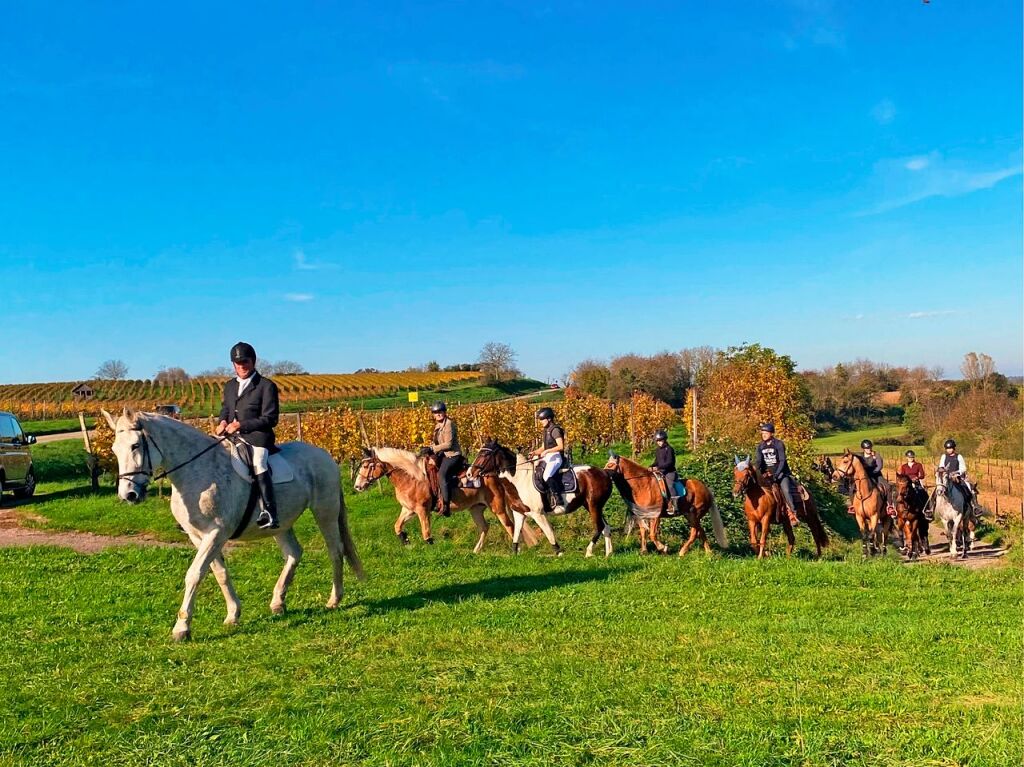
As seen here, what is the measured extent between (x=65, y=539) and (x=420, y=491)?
763 centimetres

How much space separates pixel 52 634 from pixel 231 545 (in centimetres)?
653

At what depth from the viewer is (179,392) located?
65000 millimetres

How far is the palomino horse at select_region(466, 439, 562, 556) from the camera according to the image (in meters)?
13.0

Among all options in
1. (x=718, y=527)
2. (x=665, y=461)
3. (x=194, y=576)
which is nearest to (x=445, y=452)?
(x=665, y=461)

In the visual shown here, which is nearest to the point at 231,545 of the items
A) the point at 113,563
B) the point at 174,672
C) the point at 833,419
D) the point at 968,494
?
the point at 113,563

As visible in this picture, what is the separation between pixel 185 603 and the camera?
6.74 m

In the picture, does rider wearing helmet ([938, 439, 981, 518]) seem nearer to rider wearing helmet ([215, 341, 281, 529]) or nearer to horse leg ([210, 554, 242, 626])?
rider wearing helmet ([215, 341, 281, 529])

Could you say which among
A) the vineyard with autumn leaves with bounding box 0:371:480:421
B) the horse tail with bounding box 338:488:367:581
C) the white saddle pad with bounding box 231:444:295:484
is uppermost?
the vineyard with autumn leaves with bounding box 0:371:480:421

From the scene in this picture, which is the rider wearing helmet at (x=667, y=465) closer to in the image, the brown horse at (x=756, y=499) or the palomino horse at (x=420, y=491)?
the brown horse at (x=756, y=499)

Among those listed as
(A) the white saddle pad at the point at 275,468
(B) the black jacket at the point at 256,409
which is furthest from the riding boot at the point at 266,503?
(B) the black jacket at the point at 256,409

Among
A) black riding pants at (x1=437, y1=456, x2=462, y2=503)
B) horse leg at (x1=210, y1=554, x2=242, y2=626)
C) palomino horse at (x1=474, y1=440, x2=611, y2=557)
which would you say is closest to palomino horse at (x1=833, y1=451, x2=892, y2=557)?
palomino horse at (x1=474, y1=440, x2=611, y2=557)

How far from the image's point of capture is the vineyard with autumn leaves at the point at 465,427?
974 inches

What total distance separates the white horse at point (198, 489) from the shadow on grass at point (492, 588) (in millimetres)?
760

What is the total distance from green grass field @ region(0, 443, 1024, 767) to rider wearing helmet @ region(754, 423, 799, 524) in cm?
378
